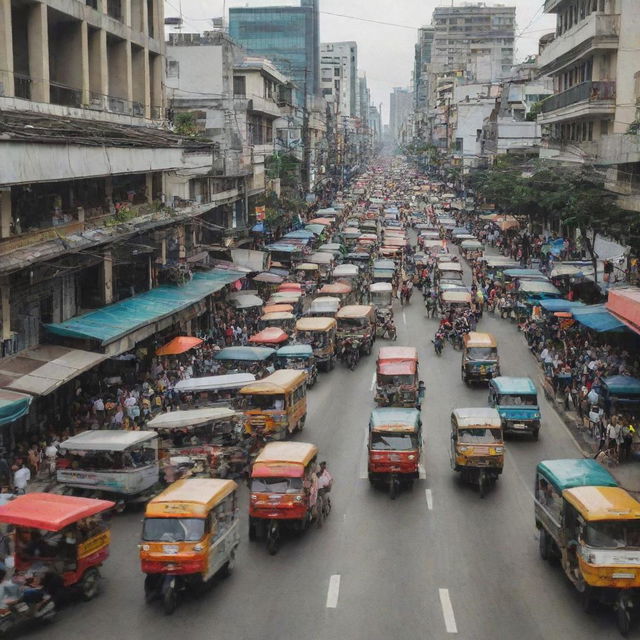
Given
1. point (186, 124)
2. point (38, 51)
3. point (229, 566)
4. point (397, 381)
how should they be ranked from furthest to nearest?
point (186, 124)
point (397, 381)
point (38, 51)
point (229, 566)

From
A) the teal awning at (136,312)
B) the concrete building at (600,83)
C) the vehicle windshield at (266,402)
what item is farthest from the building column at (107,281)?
the concrete building at (600,83)

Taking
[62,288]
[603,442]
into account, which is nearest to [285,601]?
[603,442]

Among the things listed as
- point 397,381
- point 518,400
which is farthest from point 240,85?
point 518,400

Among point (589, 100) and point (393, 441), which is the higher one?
point (589, 100)

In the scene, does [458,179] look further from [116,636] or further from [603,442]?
[116,636]

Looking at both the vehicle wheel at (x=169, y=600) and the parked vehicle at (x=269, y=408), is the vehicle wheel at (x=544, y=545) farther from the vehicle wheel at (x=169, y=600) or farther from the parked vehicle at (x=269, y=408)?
the parked vehicle at (x=269, y=408)

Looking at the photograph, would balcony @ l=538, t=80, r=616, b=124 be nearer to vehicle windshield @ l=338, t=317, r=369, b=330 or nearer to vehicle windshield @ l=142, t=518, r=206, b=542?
vehicle windshield @ l=338, t=317, r=369, b=330

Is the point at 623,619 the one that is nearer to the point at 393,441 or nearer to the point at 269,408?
the point at 393,441
